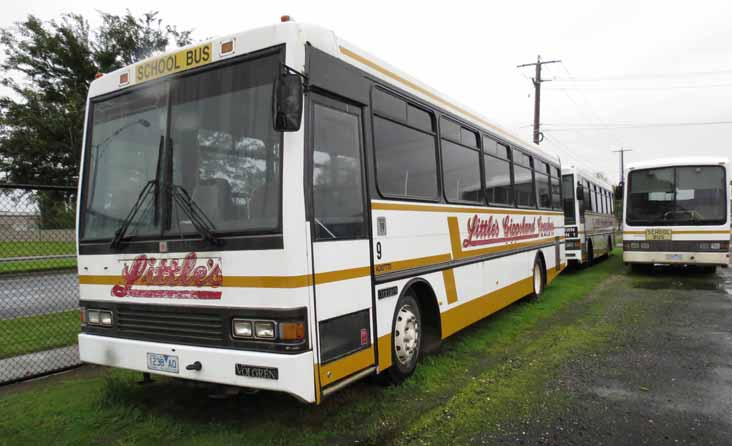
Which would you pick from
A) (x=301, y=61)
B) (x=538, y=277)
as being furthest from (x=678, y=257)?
(x=301, y=61)

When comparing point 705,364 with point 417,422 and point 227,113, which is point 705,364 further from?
point 227,113

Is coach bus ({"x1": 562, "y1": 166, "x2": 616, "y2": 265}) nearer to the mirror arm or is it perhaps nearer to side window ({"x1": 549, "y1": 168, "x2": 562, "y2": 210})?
side window ({"x1": 549, "y1": 168, "x2": 562, "y2": 210})

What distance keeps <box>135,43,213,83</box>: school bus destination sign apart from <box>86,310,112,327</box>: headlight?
2.05m

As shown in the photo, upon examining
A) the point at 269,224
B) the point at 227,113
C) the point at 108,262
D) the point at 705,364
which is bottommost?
the point at 705,364

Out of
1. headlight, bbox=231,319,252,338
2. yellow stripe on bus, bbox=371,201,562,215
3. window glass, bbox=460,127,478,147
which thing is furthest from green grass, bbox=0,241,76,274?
window glass, bbox=460,127,478,147

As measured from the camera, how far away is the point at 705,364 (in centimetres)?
574

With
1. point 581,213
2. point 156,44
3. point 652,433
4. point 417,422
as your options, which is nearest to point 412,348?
point 417,422

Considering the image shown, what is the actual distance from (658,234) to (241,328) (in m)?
13.3

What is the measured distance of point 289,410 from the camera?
444 cm

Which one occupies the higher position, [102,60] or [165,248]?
[102,60]

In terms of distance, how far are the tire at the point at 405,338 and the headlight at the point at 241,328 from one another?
1533 millimetres

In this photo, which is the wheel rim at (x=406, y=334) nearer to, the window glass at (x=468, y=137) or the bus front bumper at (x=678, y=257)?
the window glass at (x=468, y=137)

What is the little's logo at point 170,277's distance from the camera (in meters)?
3.77

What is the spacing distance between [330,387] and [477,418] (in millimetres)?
1363
